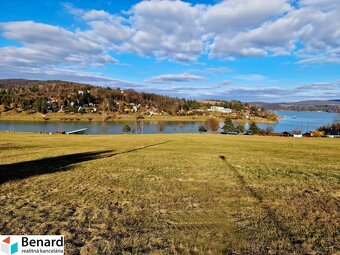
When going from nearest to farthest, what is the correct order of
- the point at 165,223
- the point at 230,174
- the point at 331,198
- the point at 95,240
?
1. the point at 95,240
2. the point at 165,223
3. the point at 331,198
4. the point at 230,174

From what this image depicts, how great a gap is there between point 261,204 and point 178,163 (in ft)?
27.3

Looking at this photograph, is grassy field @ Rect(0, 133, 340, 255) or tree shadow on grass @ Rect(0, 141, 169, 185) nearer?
grassy field @ Rect(0, 133, 340, 255)

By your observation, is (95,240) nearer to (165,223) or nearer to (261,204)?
(165,223)

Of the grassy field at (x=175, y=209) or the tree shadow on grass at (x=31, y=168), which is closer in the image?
the grassy field at (x=175, y=209)

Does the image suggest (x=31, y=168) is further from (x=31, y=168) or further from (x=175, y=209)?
(x=175, y=209)

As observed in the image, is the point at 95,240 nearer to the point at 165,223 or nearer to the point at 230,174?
the point at 165,223

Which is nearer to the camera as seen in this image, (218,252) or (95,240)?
(218,252)

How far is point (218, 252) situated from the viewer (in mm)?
5961

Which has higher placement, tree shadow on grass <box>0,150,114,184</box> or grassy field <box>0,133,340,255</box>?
grassy field <box>0,133,340,255</box>

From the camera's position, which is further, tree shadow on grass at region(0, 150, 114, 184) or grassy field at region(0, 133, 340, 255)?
tree shadow on grass at region(0, 150, 114, 184)

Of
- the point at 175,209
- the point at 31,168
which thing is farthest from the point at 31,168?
the point at 175,209

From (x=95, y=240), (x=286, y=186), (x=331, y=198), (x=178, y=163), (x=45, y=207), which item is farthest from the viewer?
(x=178, y=163)

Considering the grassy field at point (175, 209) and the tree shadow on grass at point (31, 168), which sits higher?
the grassy field at point (175, 209)

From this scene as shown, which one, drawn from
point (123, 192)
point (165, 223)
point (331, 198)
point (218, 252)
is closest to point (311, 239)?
point (218, 252)
